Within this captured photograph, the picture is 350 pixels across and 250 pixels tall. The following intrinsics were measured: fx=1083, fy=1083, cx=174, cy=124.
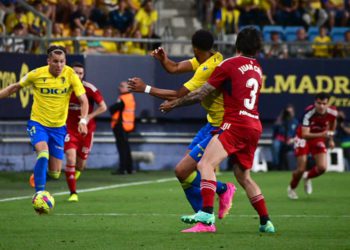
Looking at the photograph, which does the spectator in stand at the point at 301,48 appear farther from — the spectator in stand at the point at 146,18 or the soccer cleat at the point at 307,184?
the soccer cleat at the point at 307,184

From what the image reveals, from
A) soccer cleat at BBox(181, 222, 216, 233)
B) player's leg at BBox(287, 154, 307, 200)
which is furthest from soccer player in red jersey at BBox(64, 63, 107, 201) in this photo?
soccer cleat at BBox(181, 222, 216, 233)

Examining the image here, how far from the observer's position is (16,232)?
12.7 m

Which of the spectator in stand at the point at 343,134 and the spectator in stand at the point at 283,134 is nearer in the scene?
the spectator in stand at the point at 283,134

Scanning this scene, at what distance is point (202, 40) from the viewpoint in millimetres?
12914

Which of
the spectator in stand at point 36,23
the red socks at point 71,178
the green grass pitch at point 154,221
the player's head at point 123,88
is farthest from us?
the player's head at point 123,88

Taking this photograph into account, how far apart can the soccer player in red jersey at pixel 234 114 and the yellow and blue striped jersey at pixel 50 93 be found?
456 cm

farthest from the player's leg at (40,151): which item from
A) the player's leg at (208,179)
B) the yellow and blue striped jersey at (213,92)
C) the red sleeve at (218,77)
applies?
the red sleeve at (218,77)

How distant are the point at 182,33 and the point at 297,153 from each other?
442 inches

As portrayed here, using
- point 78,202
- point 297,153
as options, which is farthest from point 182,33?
point 78,202

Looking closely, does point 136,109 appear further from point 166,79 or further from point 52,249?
point 52,249

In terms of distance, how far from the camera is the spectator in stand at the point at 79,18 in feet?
92.6

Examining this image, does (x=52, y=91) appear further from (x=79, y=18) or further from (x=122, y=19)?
(x=122, y=19)

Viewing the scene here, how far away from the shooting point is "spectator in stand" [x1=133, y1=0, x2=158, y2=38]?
29.8 meters

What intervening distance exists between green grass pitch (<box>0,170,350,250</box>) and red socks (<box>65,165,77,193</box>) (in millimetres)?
307
